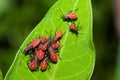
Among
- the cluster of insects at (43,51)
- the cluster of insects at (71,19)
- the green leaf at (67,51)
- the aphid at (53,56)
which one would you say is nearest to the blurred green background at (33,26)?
the cluster of insects at (43,51)

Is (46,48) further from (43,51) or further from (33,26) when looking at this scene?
(33,26)

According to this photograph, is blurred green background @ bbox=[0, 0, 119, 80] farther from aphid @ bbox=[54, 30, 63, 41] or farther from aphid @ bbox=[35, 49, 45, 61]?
aphid @ bbox=[54, 30, 63, 41]

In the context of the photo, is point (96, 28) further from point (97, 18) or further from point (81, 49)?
point (81, 49)

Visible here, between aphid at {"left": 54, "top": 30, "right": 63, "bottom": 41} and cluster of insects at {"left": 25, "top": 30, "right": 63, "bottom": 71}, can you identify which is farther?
cluster of insects at {"left": 25, "top": 30, "right": 63, "bottom": 71}

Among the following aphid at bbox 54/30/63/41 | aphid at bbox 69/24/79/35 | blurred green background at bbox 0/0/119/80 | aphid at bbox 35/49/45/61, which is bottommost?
blurred green background at bbox 0/0/119/80

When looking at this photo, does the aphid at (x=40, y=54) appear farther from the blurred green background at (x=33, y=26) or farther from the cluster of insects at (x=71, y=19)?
the blurred green background at (x=33, y=26)

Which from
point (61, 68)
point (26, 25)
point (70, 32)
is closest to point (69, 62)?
point (61, 68)

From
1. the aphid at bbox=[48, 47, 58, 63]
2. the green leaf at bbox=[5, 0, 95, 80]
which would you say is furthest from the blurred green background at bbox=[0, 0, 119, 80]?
the green leaf at bbox=[5, 0, 95, 80]
